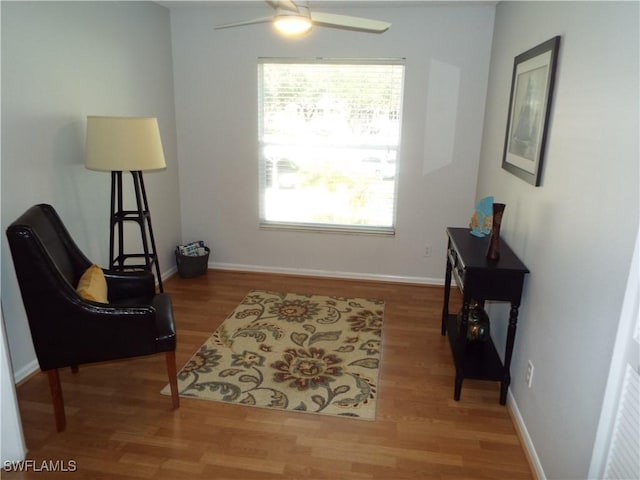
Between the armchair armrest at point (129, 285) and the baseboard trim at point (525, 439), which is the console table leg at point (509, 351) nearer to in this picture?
the baseboard trim at point (525, 439)

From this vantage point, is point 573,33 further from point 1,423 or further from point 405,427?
point 1,423

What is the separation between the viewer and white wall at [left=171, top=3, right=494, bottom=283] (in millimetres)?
3924

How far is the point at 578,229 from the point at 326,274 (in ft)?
9.85

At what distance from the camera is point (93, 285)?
2.51m

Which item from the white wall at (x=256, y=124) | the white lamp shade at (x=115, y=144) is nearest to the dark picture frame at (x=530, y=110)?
the white wall at (x=256, y=124)

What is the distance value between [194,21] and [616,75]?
3.72 meters

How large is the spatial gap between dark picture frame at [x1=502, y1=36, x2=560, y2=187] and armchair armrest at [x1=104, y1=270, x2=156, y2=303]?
2378 millimetres

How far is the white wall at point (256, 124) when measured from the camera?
3924 mm

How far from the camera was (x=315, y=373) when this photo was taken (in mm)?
2910

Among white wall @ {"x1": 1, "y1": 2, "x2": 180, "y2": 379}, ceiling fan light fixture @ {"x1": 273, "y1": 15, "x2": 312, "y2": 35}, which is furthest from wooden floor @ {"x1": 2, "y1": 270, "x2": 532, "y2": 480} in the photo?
ceiling fan light fixture @ {"x1": 273, "y1": 15, "x2": 312, "y2": 35}

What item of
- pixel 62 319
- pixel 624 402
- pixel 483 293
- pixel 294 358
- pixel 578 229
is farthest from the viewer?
pixel 294 358

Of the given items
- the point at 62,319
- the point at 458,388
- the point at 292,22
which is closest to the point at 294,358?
the point at 458,388

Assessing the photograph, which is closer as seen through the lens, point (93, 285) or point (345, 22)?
point (345, 22)

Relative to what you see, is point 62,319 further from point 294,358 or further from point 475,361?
point 475,361
